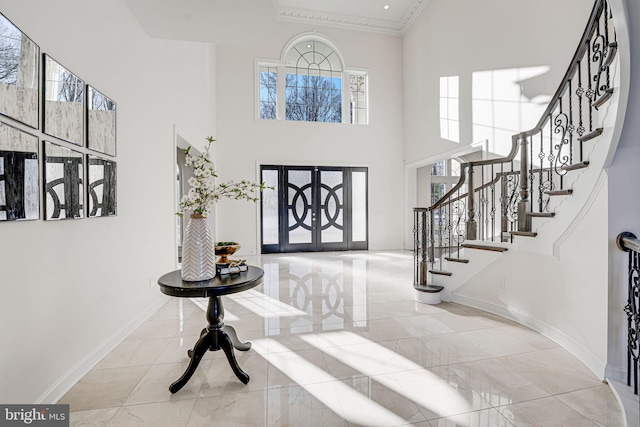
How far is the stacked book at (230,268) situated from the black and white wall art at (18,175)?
1.09m

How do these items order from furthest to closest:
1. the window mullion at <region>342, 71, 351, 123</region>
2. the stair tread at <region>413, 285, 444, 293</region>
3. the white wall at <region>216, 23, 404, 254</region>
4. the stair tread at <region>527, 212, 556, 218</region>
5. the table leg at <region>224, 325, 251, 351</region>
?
the window mullion at <region>342, 71, 351, 123</region>
the white wall at <region>216, 23, 404, 254</region>
the stair tread at <region>413, 285, 444, 293</region>
the stair tread at <region>527, 212, 556, 218</region>
the table leg at <region>224, 325, 251, 351</region>

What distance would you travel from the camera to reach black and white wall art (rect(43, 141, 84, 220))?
73.7 inches

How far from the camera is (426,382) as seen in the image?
210cm

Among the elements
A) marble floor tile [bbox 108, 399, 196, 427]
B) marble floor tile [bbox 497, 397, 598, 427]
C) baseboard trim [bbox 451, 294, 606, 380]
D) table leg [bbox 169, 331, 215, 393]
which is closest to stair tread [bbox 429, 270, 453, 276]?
baseboard trim [bbox 451, 294, 606, 380]

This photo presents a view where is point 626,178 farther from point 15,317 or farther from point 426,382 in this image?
point 15,317

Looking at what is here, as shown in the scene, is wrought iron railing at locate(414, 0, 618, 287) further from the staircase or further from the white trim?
the white trim

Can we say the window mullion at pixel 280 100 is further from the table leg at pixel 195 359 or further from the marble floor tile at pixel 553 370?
the marble floor tile at pixel 553 370

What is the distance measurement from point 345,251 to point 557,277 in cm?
577

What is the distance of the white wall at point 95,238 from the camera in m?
1.67

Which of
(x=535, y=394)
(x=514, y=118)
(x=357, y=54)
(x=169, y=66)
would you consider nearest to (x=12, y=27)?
(x=169, y=66)

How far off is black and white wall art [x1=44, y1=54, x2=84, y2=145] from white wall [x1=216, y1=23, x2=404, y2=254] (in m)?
5.39

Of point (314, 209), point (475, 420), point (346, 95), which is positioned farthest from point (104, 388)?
point (346, 95)

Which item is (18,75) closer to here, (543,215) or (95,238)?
(95,238)

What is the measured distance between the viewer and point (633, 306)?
6.06 ft
